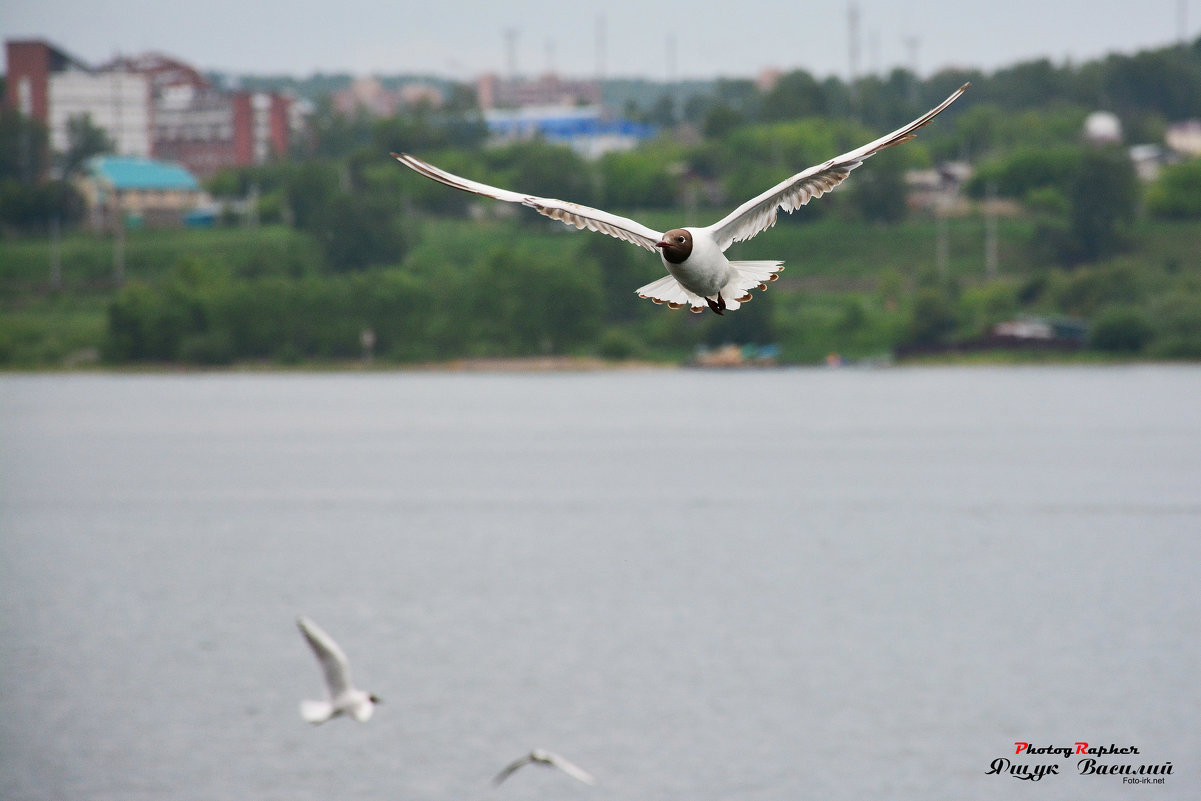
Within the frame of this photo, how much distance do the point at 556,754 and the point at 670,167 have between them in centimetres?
14268

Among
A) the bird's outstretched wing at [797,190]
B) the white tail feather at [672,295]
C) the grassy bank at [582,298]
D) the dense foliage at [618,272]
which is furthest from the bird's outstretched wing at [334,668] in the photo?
the dense foliage at [618,272]

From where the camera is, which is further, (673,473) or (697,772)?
(673,473)

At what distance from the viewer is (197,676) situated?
6203 centimetres

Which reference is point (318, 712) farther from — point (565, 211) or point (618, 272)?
point (618, 272)

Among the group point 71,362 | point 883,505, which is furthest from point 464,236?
point 883,505

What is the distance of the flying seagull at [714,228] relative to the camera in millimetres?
12578

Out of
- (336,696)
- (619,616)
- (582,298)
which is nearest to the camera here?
(336,696)

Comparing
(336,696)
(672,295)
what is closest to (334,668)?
(336,696)

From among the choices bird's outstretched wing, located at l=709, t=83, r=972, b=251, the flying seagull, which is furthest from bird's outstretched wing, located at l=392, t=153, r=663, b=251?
bird's outstretched wing, located at l=709, t=83, r=972, b=251

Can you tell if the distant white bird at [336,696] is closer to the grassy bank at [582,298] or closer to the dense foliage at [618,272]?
the grassy bank at [582,298]

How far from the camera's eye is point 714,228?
12961mm

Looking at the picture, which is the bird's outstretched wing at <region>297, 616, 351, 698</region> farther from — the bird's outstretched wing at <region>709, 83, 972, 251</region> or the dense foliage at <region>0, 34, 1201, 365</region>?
the dense foliage at <region>0, 34, 1201, 365</region>

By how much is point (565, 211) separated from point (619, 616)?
5768 cm

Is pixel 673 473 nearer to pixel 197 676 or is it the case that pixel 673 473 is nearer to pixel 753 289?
pixel 197 676
